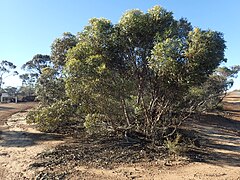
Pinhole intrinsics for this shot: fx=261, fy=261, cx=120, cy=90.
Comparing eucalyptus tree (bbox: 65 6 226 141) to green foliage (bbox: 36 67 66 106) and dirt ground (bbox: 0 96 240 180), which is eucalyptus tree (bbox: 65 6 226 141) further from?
green foliage (bbox: 36 67 66 106)

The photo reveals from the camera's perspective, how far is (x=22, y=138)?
37.4 ft

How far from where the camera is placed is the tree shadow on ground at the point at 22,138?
10454 millimetres

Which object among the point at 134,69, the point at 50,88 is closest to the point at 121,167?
the point at 134,69

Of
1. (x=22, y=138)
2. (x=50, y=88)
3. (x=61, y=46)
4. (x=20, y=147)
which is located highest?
(x=61, y=46)

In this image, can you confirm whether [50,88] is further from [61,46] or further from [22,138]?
[22,138]

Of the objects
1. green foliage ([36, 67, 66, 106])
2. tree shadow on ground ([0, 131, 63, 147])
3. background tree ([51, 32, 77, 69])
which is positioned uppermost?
background tree ([51, 32, 77, 69])

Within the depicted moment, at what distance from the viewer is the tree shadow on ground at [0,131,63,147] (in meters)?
10.5

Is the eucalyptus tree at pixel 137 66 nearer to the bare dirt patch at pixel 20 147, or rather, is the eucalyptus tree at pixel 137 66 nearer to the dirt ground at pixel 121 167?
the dirt ground at pixel 121 167

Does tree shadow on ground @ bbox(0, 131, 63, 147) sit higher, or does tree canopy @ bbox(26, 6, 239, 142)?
tree canopy @ bbox(26, 6, 239, 142)

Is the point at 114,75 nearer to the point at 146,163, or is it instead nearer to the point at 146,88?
the point at 146,88

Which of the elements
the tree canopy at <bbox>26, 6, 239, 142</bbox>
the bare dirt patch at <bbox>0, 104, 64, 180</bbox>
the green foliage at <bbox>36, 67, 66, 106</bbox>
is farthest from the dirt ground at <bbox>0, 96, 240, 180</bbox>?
the green foliage at <bbox>36, 67, 66, 106</bbox>

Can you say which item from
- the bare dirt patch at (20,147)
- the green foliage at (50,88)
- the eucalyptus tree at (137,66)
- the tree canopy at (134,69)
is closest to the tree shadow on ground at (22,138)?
the bare dirt patch at (20,147)

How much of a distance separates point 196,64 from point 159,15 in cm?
244

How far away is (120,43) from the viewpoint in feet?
31.4
